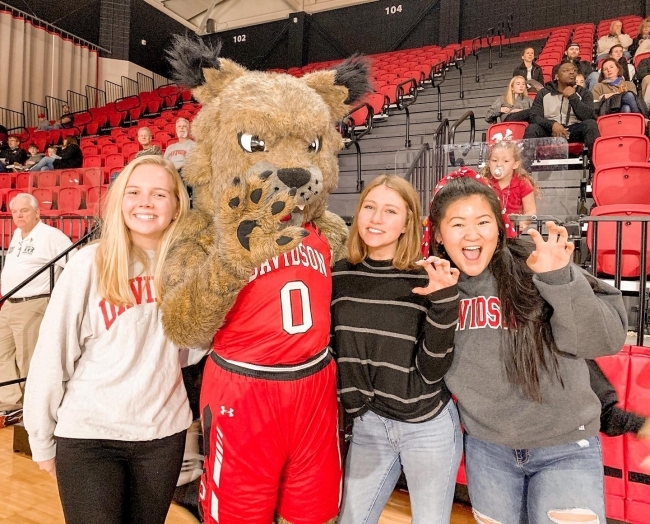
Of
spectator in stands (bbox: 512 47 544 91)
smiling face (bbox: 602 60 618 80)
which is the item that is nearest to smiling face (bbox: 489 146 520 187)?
smiling face (bbox: 602 60 618 80)

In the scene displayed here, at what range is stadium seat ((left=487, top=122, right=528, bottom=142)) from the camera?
552 cm

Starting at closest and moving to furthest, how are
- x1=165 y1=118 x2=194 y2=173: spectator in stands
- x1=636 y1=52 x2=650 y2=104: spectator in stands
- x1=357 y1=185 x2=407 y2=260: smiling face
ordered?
x1=357 y1=185 x2=407 y2=260: smiling face → x1=165 y1=118 x2=194 y2=173: spectator in stands → x1=636 y1=52 x2=650 y2=104: spectator in stands

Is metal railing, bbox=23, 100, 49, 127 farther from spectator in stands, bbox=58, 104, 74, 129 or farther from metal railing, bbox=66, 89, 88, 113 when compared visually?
metal railing, bbox=66, 89, 88, 113

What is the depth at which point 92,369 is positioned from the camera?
148cm

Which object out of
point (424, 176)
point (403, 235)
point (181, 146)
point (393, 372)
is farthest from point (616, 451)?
point (181, 146)

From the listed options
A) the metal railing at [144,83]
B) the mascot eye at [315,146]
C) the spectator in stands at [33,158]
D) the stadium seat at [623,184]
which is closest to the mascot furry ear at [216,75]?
the mascot eye at [315,146]

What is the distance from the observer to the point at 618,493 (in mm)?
2234

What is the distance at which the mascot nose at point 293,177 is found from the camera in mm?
1492

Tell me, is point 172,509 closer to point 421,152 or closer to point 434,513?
point 434,513

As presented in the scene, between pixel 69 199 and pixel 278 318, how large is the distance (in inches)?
243

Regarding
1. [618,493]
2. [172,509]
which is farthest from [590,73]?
[172,509]

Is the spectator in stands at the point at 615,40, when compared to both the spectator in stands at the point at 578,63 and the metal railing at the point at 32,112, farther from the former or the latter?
the metal railing at the point at 32,112

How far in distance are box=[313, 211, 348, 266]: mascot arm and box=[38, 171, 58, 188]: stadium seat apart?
20.7 feet

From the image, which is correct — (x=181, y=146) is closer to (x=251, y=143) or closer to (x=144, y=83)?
(x=251, y=143)
